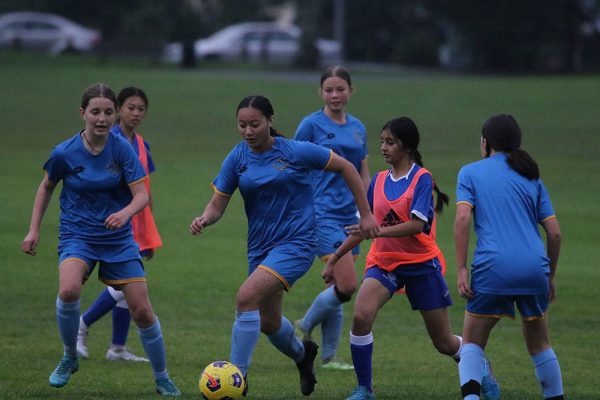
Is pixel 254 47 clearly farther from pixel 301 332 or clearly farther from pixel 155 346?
pixel 155 346

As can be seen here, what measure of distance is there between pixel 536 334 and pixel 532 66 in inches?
2042

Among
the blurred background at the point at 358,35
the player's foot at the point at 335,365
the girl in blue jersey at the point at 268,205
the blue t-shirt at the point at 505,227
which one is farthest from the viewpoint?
the blurred background at the point at 358,35

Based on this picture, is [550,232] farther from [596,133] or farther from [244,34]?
[244,34]

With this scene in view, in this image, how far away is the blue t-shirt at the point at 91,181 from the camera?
7.84 meters

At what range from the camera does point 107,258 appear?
310 inches

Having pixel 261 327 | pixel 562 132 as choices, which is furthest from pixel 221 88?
pixel 261 327

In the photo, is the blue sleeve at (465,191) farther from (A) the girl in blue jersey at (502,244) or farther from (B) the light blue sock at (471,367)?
(B) the light blue sock at (471,367)

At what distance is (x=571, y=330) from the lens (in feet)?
37.1

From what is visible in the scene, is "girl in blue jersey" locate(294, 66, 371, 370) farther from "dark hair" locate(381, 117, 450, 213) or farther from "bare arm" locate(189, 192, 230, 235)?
"bare arm" locate(189, 192, 230, 235)

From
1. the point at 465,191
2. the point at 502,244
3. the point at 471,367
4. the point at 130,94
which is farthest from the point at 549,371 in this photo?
the point at 130,94

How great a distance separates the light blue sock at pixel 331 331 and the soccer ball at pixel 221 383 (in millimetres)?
2320

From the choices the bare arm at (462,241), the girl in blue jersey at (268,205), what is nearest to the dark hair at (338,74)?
the girl in blue jersey at (268,205)

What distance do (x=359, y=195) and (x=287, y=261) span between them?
2.21 feet

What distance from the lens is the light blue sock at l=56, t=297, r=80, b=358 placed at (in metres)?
7.82
